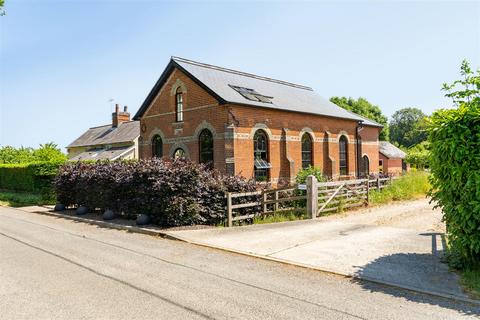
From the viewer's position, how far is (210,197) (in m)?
12.4

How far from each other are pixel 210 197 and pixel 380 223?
556cm

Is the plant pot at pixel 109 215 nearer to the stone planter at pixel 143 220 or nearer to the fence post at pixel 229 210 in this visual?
the stone planter at pixel 143 220

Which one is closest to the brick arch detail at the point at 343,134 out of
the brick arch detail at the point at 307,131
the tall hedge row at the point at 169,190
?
the brick arch detail at the point at 307,131

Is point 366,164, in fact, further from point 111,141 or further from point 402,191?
point 111,141

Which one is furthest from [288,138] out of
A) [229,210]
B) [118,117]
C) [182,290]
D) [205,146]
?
[118,117]

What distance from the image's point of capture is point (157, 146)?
23.4 m

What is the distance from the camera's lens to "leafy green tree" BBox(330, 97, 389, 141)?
5522cm

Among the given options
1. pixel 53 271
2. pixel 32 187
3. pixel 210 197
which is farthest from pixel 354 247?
pixel 32 187

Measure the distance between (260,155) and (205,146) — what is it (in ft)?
9.72

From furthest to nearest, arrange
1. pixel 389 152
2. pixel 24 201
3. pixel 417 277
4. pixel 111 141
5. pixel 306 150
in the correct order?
pixel 389 152
pixel 111 141
pixel 306 150
pixel 24 201
pixel 417 277

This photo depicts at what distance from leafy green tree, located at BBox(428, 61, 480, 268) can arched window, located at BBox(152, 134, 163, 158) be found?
18094mm

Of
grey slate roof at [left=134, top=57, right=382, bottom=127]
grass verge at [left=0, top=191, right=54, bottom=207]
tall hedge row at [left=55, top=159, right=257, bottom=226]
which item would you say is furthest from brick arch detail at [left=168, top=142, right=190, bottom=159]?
grass verge at [left=0, top=191, right=54, bottom=207]

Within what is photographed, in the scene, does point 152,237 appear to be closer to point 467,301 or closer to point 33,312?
point 33,312

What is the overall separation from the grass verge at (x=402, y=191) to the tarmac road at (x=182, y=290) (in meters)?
11.3
